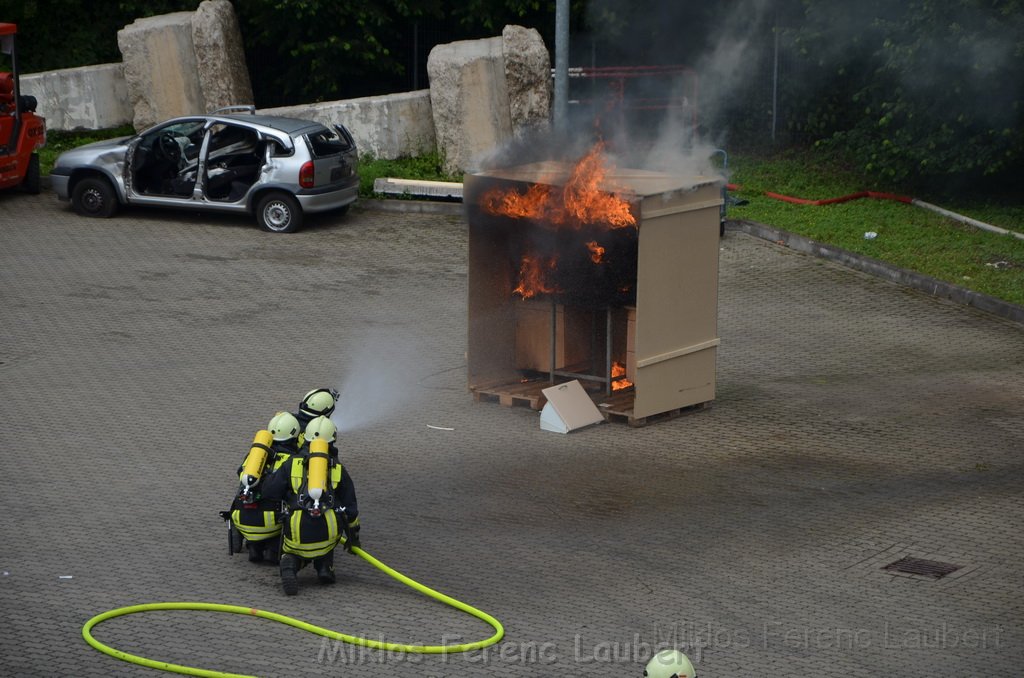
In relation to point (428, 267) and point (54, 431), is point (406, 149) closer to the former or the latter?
point (428, 267)

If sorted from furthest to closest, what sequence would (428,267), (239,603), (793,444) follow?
(428,267) → (793,444) → (239,603)

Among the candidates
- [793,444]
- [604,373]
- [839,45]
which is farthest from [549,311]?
[839,45]

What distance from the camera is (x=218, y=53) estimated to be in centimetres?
2312

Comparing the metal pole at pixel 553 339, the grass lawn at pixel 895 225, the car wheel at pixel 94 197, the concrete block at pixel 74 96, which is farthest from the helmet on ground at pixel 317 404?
the concrete block at pixel 74 96

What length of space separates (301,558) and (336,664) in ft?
3.52

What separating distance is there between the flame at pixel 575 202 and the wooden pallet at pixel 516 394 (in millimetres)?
1555

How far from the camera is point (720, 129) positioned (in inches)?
957

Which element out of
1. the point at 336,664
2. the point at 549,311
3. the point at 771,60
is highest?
the point at 771,60

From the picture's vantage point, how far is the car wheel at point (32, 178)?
20266 millimetres

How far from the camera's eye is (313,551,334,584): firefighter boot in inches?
328

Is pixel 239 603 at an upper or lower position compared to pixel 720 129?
lower

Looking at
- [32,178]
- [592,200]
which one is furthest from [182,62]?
[592,200]

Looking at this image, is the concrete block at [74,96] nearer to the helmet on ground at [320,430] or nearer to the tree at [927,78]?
the tree at [927,78]

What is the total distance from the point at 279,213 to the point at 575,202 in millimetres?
7863
